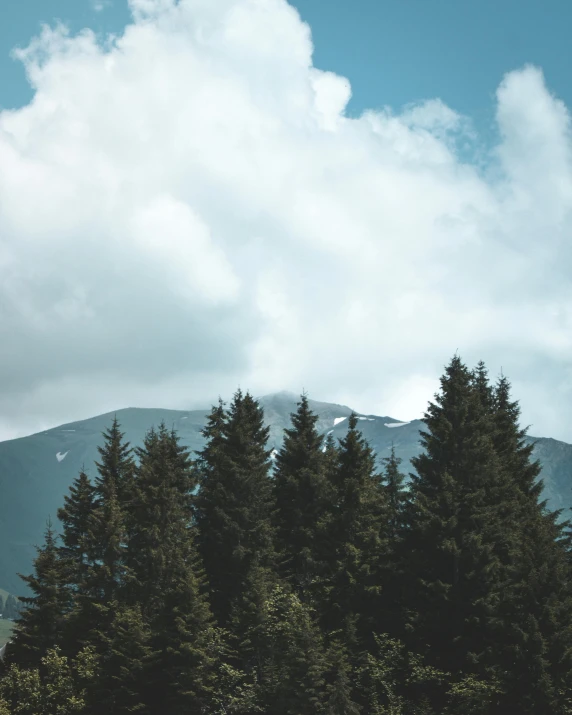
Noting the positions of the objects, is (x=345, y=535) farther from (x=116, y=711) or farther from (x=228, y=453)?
(x=116, y=711)

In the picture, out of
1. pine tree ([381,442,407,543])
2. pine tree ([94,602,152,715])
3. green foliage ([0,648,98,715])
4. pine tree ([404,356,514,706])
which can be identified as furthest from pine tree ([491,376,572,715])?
green foliage ([0,648,98,715])

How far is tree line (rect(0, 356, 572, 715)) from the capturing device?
39.0 meters

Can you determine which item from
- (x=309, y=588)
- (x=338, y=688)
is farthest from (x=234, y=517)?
(x=338, y=688)

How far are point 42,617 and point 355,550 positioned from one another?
25386 mm

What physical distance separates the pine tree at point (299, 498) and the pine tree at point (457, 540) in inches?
350

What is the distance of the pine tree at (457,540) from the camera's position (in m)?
41.9

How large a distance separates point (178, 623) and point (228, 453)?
45.1 feet

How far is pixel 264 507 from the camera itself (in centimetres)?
5356

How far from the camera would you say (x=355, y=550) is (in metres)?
47.5

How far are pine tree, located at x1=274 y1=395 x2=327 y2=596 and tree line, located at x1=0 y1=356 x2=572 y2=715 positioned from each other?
15cm

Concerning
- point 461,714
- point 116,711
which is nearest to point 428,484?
point 461,714

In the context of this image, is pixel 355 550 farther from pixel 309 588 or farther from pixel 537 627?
pixel 537 627

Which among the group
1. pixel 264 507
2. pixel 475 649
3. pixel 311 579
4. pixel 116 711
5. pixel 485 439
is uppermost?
pixel 485 439

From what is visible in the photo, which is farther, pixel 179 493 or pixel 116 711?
pixel 179 493
